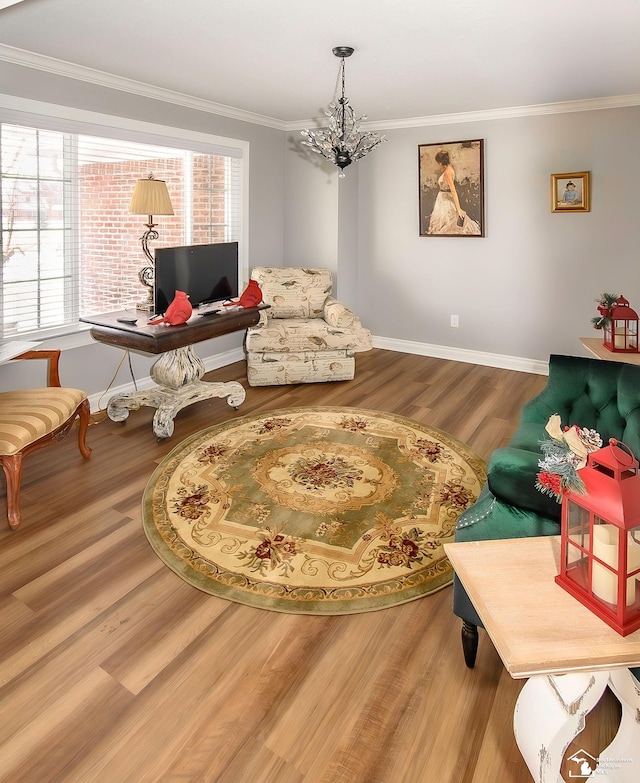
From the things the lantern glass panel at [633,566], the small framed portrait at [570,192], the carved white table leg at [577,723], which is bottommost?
the carved white table leg at [577,723]

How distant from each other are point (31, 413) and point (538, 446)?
241 cm

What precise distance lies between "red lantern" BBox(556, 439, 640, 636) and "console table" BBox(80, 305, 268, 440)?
9.06ft

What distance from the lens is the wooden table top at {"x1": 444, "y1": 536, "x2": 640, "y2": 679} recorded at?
1.16 m

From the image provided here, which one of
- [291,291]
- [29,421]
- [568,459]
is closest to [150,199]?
[291,291]

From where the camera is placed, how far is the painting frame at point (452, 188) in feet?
17.3

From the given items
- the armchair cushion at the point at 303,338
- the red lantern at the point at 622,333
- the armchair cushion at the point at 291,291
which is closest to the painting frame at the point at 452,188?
the armchair cushion at the point at 291,291

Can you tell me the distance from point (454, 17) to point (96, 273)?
2958 millimetres

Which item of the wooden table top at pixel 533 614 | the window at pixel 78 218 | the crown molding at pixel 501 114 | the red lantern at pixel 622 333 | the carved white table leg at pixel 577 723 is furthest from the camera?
the crown molding at pixel 501 114

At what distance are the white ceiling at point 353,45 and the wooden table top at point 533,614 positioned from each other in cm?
248

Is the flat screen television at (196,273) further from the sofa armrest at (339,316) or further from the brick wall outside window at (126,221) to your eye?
the sofa armrest at (339,316)

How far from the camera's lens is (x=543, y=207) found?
16.5ft

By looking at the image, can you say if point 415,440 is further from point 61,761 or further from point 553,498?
point 61,761

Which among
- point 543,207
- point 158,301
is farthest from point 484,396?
point 158,301

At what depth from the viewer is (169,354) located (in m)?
4.06
